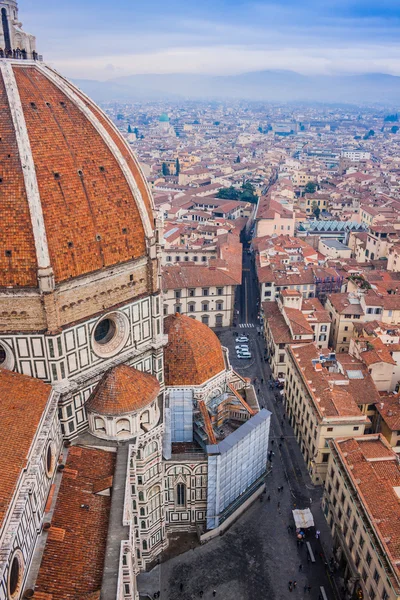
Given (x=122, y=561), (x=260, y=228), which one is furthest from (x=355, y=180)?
(x=122, y=561)

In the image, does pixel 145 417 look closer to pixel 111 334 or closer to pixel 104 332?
pixel 111 334

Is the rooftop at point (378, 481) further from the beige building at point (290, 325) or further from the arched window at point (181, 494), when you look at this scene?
the beige building at point (290, 325)

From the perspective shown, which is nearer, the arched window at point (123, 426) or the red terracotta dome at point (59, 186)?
the red terracotta dome at point (59, 186)

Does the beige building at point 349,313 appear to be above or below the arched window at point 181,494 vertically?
above

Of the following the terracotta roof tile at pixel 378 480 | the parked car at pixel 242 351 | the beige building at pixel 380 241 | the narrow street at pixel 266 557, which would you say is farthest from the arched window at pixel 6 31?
the beige building at pixel 380 241

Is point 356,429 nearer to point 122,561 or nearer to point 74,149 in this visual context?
point 122,561

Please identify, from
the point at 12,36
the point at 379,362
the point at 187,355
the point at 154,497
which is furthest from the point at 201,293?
the point at 12,36
